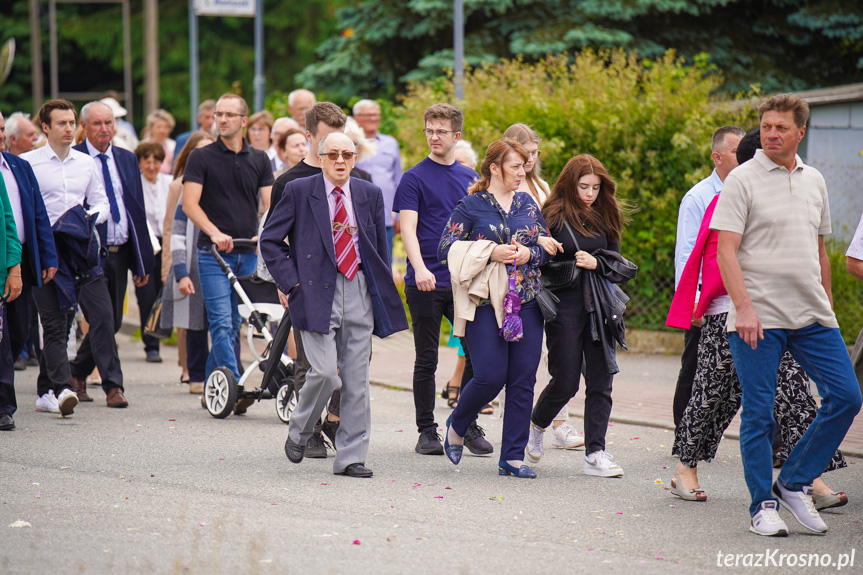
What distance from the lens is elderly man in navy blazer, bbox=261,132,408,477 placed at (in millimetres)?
6605

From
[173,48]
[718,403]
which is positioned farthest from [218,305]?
[173,48]

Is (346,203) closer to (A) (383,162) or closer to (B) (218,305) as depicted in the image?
(B) (218,305)

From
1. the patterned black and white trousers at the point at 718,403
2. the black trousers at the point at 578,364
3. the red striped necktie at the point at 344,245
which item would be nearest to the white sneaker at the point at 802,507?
the patterned black and white trousers at the point at 718,403

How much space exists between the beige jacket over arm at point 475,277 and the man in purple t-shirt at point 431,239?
2.22 feet

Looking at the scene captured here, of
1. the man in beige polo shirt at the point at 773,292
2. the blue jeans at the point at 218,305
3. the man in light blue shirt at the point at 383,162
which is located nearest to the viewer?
the man in beige polo shirt at the point at 773,292

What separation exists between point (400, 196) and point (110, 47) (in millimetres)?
31473

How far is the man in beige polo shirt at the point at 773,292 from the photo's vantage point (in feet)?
17.7

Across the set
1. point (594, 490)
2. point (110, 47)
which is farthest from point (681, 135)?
point (110, 47)

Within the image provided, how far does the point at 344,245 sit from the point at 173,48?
3055 cm

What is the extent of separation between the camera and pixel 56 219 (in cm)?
875

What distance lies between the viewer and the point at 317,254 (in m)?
6.62

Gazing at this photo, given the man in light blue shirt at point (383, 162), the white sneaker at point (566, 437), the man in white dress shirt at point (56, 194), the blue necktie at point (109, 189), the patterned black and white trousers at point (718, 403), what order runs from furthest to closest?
the man in light blue shirt at point (383, 162) → the blue necktie at point (109, 189) → the man in white dress shirt at point (56, 194) → the white sneaker at point (566, 437) → the patterned black and white trousers at point (718, 403)

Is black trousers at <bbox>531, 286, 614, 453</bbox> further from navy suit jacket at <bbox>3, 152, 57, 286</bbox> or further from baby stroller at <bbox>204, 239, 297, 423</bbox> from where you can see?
navy suit jacket at <bbox>3, 152, 57, 286</bbox>

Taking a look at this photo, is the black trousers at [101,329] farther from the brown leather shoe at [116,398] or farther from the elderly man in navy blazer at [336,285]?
the elderly man in navy blazer at [336,285]
